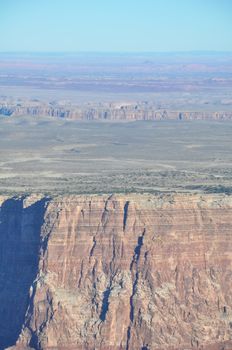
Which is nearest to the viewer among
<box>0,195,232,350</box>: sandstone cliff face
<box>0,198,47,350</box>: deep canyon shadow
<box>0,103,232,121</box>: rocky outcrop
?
<box>0,195,232,350</box>: sandstone cliff face

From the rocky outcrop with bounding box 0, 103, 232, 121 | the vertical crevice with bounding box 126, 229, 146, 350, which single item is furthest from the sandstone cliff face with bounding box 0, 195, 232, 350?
the rocky outcrop with bounding box 0, 103, 232, 121

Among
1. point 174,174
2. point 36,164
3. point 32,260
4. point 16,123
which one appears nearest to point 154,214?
point 32,260

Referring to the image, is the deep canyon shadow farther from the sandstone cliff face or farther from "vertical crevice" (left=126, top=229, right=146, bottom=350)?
"vertical crevice" (left=126, top=229, right=146, bottom=350)

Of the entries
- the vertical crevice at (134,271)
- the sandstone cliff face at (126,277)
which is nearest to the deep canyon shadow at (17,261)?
the sandstone cliff face at (126,277)

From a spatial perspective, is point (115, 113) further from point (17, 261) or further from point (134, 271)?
point (134, 271)

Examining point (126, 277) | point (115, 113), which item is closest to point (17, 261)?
point (126, 277)

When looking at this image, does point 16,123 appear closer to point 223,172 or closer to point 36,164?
point 36,164
